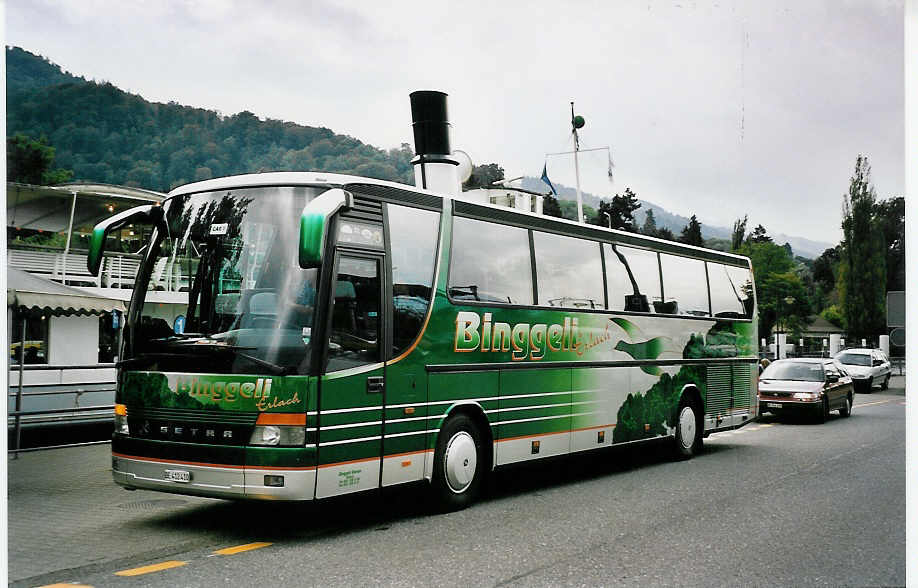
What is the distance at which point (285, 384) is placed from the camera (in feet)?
24.0

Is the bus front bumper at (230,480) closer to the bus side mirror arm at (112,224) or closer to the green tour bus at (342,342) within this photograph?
the green tour bus at (342,342)

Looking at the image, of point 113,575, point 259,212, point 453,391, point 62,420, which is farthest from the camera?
point 62,420

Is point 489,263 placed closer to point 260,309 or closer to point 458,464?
point 458,464

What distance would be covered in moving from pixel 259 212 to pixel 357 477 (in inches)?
97.1

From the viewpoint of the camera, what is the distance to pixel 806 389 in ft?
71.4

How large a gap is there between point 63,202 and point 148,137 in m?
8.30

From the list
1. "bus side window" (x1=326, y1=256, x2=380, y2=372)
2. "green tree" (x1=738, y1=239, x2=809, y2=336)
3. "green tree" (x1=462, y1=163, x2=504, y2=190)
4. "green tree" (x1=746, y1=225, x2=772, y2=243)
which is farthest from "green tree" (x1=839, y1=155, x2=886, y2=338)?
"green tree" (x1=746, y1=225, x2=772, y2=243)

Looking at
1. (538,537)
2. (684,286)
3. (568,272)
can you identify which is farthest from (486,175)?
(538,537)

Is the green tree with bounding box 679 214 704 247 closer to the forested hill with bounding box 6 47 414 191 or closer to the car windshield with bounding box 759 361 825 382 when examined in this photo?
the forested hill with bounding box 6 47 414 191

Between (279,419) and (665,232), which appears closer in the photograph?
(279,419)

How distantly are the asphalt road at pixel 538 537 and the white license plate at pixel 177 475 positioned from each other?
52 centimetres

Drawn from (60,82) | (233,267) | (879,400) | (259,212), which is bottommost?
(879,400)

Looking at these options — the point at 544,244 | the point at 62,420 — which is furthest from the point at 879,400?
the point at 62,420

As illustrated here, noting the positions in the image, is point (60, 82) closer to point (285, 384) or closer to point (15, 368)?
point (15, 368)
